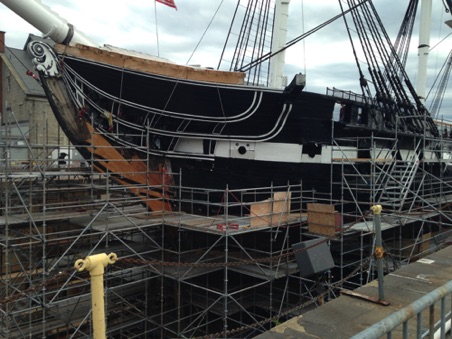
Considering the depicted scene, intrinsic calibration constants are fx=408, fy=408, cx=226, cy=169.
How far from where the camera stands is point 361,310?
381cm

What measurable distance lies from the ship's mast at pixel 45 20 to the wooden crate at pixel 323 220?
7.14 m

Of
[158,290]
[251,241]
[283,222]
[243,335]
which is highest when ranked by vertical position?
[283,222]

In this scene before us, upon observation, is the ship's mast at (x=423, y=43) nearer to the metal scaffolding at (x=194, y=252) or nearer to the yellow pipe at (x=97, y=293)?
the metal scaffolding at (x=194, y=252)

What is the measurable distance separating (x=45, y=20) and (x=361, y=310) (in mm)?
9304

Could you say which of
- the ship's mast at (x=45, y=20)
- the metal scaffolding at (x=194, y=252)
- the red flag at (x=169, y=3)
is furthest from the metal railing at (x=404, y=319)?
the red flag at (x=169, y=3)

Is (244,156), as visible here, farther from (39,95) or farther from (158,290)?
(39,95)

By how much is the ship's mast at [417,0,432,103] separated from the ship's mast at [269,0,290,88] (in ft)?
29.4

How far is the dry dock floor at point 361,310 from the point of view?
136 inches

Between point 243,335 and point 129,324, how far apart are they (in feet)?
9.49

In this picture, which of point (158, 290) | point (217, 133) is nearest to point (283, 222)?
point (217, 133)

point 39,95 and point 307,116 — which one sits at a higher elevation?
point 39,95

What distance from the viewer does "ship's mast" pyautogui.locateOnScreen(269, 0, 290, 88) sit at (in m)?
11.9

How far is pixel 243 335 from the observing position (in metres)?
10.4

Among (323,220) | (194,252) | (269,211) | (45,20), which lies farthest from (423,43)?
(45,20)
